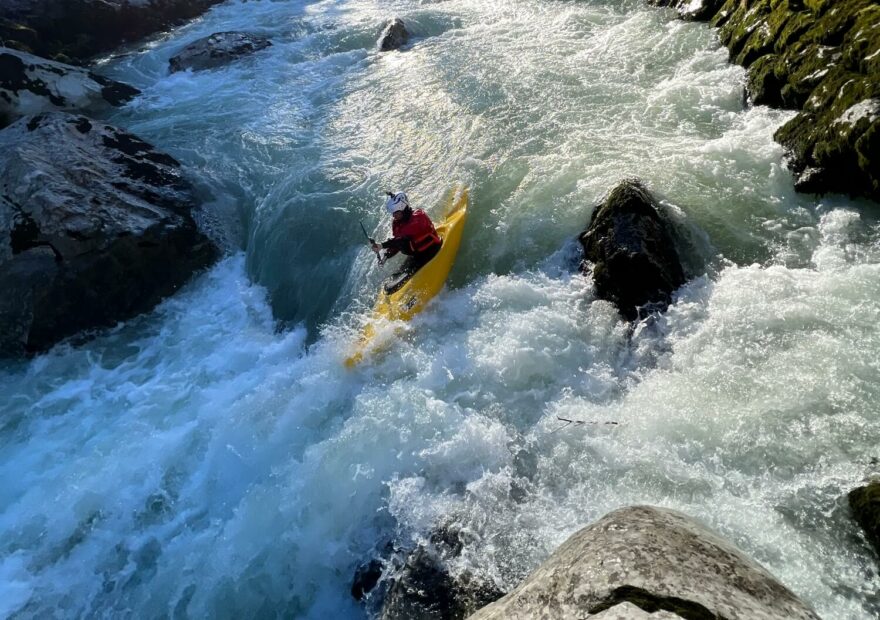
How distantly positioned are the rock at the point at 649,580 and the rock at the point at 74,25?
21415 millimetres

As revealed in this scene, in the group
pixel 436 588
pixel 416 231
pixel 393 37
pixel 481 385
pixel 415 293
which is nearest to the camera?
pixel 436 588

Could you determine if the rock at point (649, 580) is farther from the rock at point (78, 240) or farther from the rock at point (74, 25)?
the rock at point (74, 25)

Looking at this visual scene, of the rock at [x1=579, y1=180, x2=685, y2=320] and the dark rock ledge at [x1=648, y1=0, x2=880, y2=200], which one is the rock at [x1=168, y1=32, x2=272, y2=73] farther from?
the rock at [x1=579, y1=180, x2=685, y2=320]

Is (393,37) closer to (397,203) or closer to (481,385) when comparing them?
(397,203)

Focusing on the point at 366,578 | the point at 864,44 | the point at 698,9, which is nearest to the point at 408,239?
the point at 366,578

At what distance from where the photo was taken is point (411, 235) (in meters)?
7.80

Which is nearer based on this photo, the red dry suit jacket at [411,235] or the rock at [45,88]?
the red dry suit jacket at [411,235]

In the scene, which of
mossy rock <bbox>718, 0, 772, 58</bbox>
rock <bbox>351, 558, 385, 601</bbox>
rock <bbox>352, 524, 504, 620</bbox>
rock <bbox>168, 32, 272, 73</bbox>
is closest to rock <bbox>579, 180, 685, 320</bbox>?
rock <bbox>352, 524, 504, 620</bbox>

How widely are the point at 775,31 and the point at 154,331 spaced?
11.1m

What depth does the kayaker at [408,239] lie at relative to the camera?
25.2 feet

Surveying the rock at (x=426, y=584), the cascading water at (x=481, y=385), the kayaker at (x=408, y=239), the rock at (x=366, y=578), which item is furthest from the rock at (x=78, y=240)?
the rock at (x=426, y=584)

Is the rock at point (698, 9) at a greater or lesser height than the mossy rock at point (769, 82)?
greater

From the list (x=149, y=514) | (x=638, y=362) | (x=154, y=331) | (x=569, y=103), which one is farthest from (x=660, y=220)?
Result: (x=154, y=331)

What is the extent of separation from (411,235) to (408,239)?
0.07m
